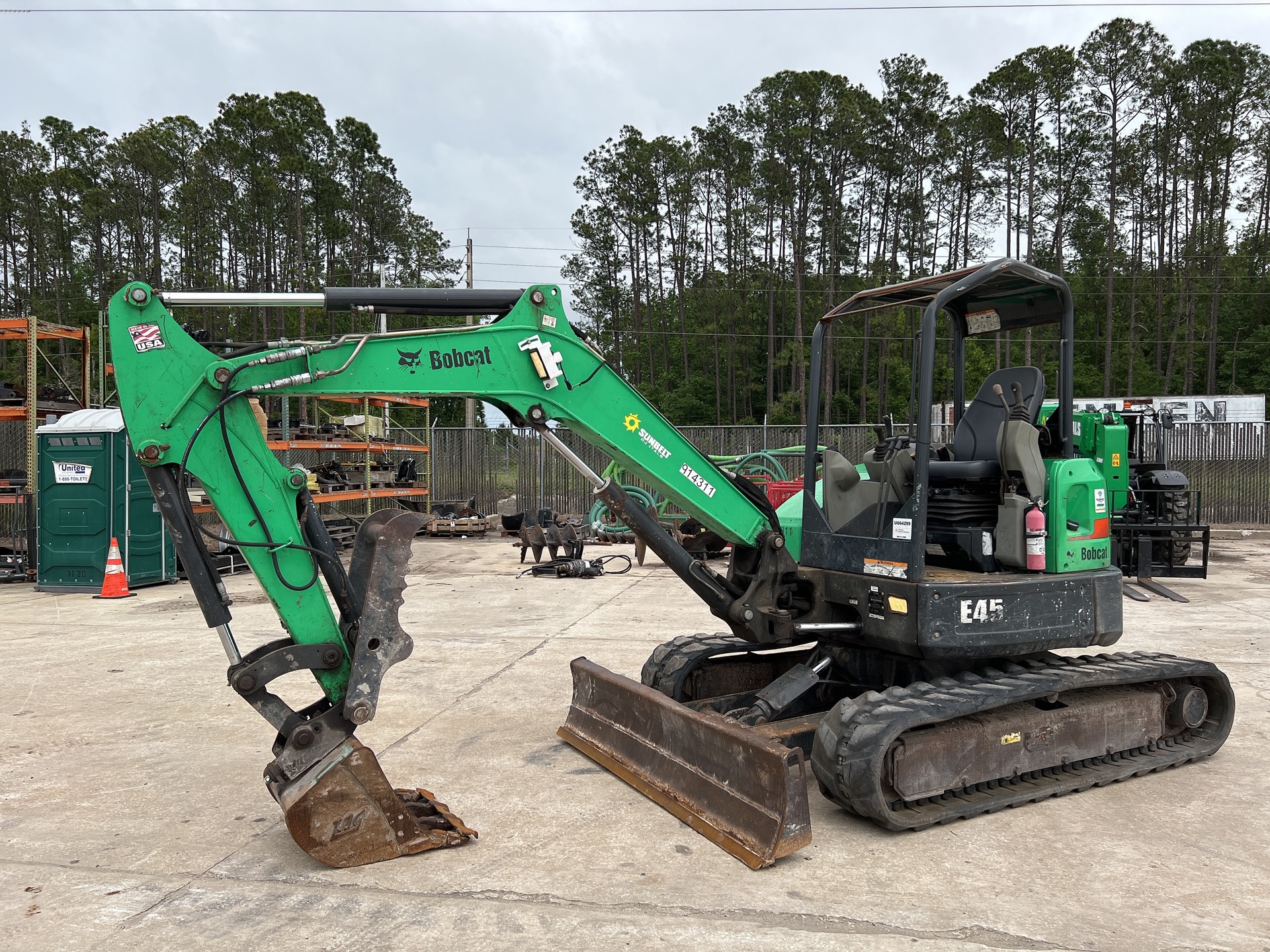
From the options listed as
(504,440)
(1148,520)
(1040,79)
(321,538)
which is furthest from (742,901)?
(1040,79)

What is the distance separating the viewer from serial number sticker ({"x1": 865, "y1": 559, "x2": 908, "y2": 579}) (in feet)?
16.2

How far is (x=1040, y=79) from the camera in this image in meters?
39.7

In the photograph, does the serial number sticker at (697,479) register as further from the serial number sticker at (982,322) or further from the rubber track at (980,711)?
the serial number sticker at (982,322)

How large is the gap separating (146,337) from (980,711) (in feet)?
14.7

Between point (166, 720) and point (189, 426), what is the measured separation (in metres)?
3.32

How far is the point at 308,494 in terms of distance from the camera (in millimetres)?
4426

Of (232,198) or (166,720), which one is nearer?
(166,720)

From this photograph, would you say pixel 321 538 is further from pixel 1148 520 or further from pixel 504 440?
pixel 504 440

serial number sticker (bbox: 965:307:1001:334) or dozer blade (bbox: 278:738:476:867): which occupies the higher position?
serial number sticker (bbox: 965:307:1001:334)

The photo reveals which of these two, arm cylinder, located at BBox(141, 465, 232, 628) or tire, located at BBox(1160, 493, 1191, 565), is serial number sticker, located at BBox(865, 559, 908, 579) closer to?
arm cylinder, located at BBox(141, 465, 232, 628)

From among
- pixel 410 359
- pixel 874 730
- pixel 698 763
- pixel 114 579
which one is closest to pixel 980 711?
pixel 874 730

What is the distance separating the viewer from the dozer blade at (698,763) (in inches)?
162

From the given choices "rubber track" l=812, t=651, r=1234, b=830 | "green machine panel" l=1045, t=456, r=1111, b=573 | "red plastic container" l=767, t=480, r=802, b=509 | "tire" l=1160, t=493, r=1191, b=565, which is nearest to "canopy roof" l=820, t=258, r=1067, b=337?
"green machine panel" l=1045, t=456, r=1111, b=573

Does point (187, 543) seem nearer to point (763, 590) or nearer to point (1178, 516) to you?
point (763, 590)
